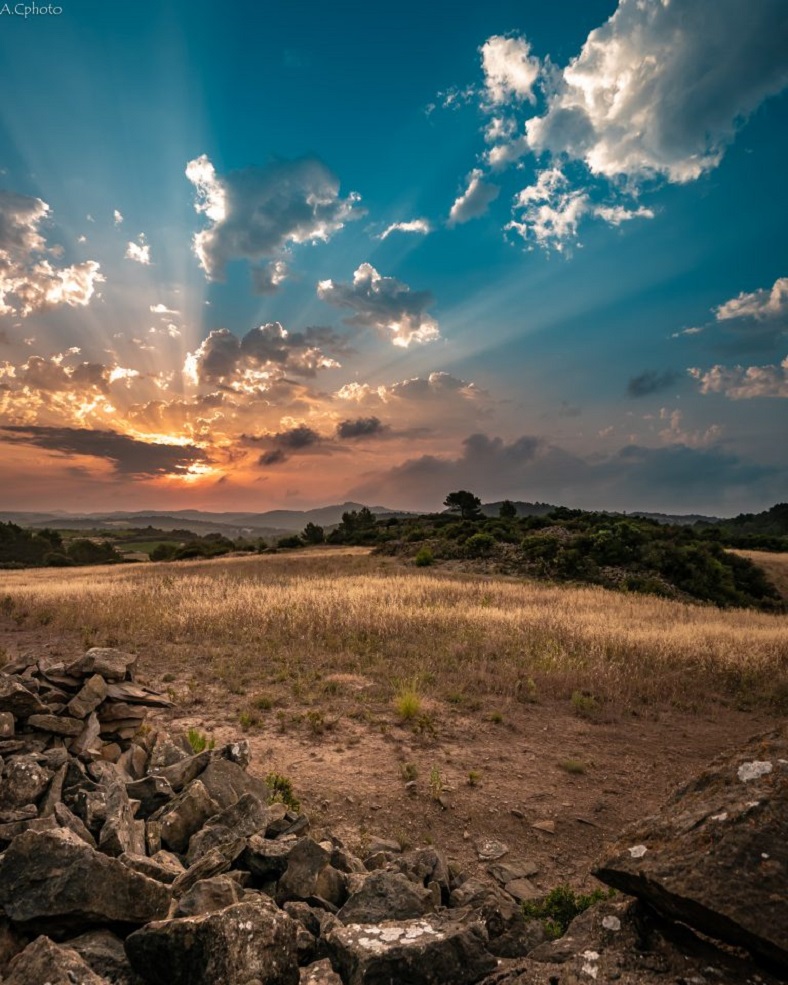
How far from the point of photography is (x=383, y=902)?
4188mm

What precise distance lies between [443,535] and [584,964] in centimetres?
5140

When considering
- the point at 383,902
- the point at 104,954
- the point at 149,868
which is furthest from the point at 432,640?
the point at 104,954

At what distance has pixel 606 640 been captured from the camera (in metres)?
17.0

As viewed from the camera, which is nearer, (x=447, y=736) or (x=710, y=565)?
(x=447, y=736)

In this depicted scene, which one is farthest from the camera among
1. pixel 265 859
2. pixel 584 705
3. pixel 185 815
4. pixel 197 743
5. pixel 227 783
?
pixel 584 705

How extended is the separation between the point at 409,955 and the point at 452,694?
9.28 metres

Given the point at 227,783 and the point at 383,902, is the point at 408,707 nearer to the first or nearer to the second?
the point at 227,783

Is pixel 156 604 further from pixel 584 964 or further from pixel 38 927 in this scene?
pixel 584 964

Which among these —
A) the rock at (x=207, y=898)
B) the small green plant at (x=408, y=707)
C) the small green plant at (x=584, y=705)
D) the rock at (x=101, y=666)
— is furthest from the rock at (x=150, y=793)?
the small green plant at (x=584, y=705)

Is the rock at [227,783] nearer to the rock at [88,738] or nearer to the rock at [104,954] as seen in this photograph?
the rock at [88,738]

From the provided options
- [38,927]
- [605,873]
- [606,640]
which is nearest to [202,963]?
[38,927]

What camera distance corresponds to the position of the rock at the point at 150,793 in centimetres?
596

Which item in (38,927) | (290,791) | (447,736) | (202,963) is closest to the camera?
(202,963)

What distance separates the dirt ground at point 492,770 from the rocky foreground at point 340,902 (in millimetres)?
1427
